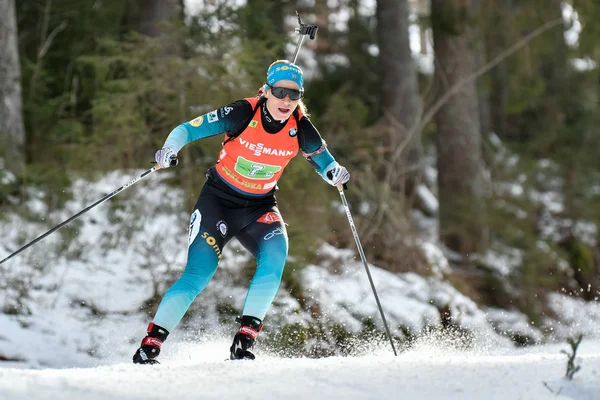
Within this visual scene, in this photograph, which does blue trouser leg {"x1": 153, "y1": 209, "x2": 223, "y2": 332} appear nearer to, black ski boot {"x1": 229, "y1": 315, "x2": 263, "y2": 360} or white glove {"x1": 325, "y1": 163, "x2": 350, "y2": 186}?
black ski boot {"x1": 229, "y1": 315, "x2": 263, "y2": 360}

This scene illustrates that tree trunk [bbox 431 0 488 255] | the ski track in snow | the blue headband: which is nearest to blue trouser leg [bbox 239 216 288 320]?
the ski track in snow


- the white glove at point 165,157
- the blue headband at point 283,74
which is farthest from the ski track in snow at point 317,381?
the blue headband at point 283,74

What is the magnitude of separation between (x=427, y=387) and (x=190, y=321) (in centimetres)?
446

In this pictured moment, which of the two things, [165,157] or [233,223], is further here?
[233,223]

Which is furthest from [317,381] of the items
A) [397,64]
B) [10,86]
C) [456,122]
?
[456,122]

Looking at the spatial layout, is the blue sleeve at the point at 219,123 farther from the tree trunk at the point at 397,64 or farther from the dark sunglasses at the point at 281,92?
the tree trunk at the point at 397,64

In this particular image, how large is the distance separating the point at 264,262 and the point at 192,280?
1.53 feet

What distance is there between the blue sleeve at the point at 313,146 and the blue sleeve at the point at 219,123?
15.2 inches

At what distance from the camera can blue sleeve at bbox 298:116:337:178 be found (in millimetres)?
5297

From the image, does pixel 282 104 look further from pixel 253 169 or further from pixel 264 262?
pixel 264 262

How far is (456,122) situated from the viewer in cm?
1330

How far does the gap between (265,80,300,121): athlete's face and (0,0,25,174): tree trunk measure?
15.7 ft

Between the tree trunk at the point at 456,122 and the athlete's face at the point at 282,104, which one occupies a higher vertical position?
the tree trunk at the point at 456,122

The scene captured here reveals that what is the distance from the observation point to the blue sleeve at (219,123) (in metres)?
5.06
